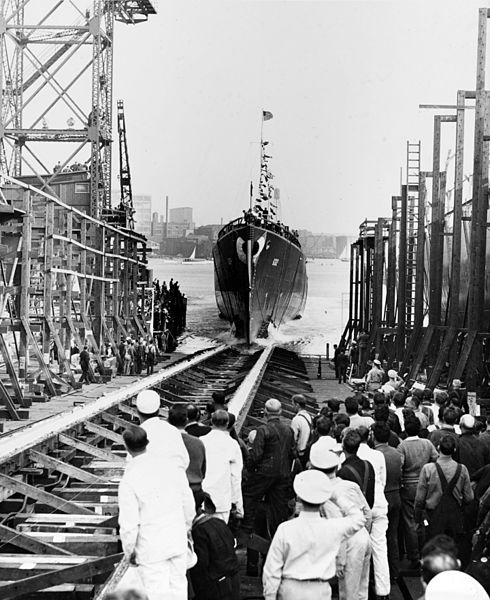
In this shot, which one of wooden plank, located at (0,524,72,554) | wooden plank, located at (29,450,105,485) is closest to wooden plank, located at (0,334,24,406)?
wooden plank, located at (29,450,105,485)

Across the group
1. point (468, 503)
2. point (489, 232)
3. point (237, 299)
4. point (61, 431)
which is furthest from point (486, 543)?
point (237, 299)

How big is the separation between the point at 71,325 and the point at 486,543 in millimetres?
17651

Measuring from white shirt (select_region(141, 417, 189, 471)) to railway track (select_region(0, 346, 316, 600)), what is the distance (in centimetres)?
93

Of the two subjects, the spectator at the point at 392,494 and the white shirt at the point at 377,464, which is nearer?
the white shirt at the point at 377,464

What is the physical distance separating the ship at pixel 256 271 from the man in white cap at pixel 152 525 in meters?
37.7

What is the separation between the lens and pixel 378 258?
1261 inches

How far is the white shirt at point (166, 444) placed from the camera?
540 centimetres

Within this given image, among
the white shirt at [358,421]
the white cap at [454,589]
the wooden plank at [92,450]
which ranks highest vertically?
the white cap at [454,589]

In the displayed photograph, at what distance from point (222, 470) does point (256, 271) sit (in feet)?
120

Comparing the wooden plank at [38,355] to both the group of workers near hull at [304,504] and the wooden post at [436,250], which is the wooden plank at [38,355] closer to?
the group of workers near hull at [304,504]

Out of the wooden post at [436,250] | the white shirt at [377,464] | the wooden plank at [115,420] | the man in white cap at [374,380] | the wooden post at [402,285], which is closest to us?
the white shirt at [377,464]

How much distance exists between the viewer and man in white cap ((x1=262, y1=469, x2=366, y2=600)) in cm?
470

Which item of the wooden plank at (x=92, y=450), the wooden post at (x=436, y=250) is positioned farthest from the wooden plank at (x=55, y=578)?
the wooden post at (x=436, y=250)

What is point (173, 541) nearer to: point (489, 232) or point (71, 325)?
point (489, 232)
